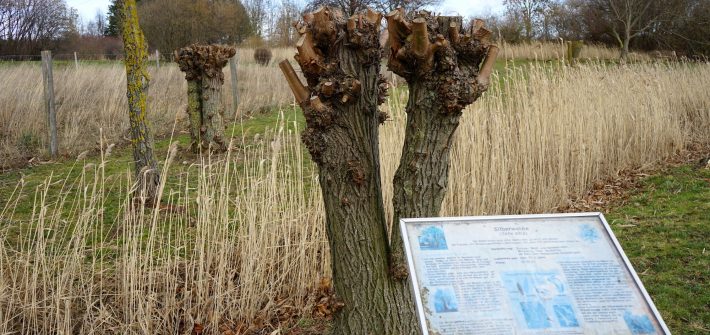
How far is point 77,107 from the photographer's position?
388 inches

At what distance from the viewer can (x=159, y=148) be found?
8.15 m

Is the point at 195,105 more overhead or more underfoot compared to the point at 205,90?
more underfoot

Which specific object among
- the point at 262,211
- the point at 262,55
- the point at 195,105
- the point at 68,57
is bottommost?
the point at 262,211

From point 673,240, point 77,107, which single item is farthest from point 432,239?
point 77,107

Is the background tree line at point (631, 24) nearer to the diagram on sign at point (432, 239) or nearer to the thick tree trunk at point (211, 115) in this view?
the thick tree trunk at point (211, 115)

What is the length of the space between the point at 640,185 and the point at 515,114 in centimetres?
187

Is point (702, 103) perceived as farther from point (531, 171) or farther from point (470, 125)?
point (470, 125)

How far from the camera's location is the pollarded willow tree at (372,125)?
2.41 m

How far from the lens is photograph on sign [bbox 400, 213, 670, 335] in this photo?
6.03ft

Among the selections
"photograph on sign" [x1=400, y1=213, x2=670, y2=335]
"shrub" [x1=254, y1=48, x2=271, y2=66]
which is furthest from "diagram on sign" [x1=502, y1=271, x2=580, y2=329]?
"shrub" [x1=254, y1=48, x2=271, y2=66]

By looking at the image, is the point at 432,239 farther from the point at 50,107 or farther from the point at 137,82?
the point at 50,107

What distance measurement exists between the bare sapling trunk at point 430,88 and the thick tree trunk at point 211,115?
527 cm

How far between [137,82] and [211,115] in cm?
267

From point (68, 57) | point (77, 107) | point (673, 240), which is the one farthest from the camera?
point (68, 57)
